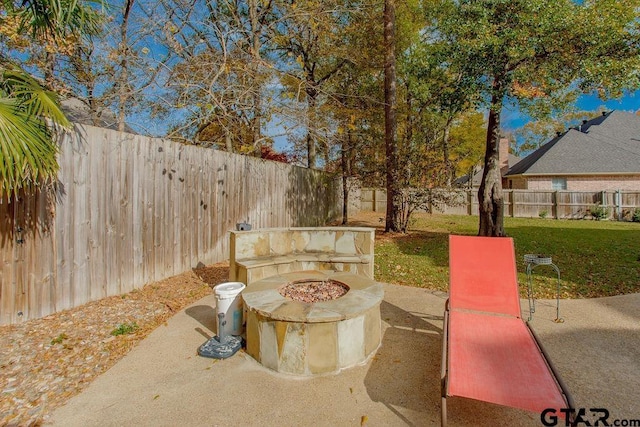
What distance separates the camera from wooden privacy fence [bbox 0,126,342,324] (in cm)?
375

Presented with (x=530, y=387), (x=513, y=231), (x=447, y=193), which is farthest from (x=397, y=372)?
(x=513, y=231)

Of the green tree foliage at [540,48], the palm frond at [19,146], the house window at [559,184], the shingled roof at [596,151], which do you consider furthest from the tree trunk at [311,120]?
the house window at [559,184]

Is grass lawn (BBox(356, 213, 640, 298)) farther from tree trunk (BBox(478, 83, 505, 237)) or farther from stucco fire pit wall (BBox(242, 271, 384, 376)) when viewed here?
stucco fire pit wall (BBox(242, 271, 384, 376))

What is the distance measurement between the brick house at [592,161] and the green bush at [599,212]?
6.24ft

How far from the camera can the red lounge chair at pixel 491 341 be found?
7.29ft

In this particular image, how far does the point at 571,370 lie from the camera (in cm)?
304

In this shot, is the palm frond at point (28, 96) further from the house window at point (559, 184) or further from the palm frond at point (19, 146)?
the house window at point (559, 184)

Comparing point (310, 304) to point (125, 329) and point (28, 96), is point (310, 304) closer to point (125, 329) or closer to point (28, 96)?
point (125, 329)

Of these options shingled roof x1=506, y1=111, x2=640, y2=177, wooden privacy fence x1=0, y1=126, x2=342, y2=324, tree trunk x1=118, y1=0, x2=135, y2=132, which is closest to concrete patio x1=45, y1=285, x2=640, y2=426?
wooden privacy fence x1=0, y1=126, x2=342, y2=324

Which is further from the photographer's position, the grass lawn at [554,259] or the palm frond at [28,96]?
Answer: the grass lawn at [554,259]

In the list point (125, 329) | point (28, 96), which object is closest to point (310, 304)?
point (125, 329)

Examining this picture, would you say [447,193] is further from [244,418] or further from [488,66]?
[244,418]

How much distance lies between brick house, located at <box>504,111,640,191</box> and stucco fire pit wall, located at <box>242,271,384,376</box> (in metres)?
20.7

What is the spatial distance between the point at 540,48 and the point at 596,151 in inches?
671
